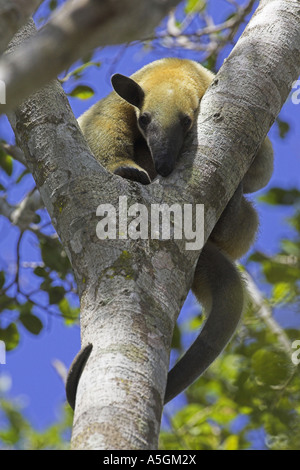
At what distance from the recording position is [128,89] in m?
4.36

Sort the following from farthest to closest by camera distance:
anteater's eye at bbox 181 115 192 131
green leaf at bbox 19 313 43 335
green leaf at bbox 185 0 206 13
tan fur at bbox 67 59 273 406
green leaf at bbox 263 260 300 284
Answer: green leaf at bbox 185 0 206 13 < green leaf at bbox 19 313 43 335 < anteater's eye at bbox 181 115 192 131 < green leaf at bbox 263 260 300 284 < tan fur at bbox 67 59 273 406

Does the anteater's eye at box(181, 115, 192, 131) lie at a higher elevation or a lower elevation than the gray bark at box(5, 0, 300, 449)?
higher

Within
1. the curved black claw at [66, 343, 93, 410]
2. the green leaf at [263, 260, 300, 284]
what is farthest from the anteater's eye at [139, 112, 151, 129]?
the curved black claw at [66, 343, 93, 410]

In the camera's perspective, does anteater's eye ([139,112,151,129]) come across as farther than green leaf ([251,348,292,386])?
Yes

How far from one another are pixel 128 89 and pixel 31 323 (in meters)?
1.72

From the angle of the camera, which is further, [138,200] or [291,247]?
[291,247]

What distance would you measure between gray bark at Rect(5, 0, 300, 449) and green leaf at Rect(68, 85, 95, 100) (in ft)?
5.73

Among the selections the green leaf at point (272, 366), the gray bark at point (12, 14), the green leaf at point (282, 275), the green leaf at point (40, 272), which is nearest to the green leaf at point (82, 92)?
the green leaf at point (40, 272)

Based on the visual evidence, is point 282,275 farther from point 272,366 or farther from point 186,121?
point 186,121

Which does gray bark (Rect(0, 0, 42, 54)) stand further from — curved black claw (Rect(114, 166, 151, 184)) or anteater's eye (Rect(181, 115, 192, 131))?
anteater's eye (Rect(181, 115, 192, 131))

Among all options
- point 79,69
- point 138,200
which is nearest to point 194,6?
point 79,69

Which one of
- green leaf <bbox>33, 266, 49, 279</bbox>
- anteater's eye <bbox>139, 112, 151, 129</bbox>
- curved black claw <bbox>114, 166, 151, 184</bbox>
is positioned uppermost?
anteater's eye <bbox>139, 112, 151, 129</bbox>

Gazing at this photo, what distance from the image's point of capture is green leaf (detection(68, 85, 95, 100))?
494 cm

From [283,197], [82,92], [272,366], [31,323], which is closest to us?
[272,366]
